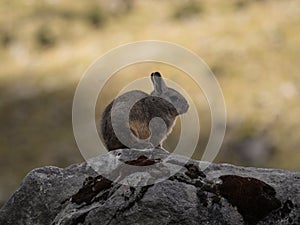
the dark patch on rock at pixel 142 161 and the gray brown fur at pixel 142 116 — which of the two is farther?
the gray brown fur at pixel 142 116

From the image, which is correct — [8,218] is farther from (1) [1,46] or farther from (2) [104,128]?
(1) [1,46]

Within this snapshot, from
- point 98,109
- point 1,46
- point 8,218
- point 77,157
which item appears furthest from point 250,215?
point 1,46

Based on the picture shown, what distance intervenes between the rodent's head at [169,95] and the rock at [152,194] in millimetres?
3678

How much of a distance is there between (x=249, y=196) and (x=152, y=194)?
150cm

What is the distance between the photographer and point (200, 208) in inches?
438

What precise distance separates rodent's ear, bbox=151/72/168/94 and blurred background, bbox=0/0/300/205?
20.5 m

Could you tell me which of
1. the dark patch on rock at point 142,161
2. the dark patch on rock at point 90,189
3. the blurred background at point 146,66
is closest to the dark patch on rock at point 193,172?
the dark patch on rock at point 142,161

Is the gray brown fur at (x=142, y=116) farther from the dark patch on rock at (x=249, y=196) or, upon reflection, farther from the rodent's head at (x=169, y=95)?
the dark patch on rock at (x=249, y=196)

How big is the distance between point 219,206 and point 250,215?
48cm

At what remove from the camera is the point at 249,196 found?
37.5 ft

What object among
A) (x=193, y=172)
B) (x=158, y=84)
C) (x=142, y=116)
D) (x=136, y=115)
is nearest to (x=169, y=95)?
(x=158, y=84)

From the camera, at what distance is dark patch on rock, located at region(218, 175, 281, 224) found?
36.7 feet

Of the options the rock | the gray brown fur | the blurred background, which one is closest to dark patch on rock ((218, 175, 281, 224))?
the rock

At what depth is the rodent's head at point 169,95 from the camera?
1596cm
